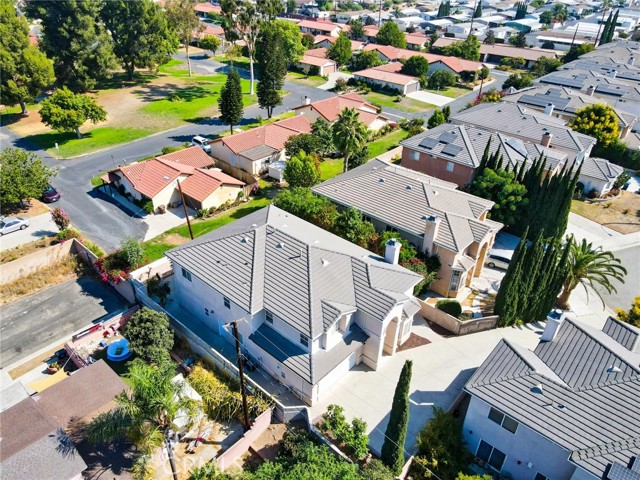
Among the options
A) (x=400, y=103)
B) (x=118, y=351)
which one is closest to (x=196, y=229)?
(x=118, y=351)

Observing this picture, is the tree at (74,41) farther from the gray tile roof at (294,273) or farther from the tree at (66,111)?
the gray tile roof at (294,273)

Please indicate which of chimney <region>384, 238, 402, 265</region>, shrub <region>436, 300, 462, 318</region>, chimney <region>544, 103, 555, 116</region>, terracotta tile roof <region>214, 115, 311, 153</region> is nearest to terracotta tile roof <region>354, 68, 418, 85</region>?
chimney <region>544, 103, 555, 116</region>

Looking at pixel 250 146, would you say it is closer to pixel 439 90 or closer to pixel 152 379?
pixel 152 379

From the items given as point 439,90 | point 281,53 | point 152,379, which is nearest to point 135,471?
point 152,379

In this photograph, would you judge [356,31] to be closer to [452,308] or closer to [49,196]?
[49,196]

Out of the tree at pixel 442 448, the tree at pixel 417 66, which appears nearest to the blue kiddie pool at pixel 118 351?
the tree at pixel 442 448

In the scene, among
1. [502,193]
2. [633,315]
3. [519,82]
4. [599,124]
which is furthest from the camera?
[519,82]

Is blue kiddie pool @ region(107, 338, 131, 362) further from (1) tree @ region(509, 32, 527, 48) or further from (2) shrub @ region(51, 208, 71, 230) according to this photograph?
(1) tree @ region(509, 32, 527, 48)
